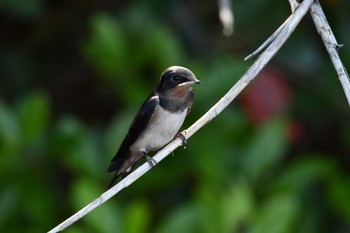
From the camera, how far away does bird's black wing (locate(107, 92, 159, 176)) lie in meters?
5.59

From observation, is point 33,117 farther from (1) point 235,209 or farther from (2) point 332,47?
(2) point 332,47

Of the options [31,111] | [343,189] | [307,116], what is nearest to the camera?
[31,111]

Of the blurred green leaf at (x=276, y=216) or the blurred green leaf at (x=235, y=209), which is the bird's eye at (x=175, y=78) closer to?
the blurred green leaf at (x=235, y=209)

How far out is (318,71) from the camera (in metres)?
7.71

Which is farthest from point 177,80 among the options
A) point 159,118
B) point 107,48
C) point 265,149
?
point 107,48

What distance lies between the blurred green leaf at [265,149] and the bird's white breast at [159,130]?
1.30 m

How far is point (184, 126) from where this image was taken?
6.69 m

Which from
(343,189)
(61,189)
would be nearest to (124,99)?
(61,189)

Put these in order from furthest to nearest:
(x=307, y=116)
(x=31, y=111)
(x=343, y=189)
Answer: (x=307, y=116), (x=343, y=189), (x=31, y=111)

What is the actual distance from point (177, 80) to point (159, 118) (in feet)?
0.97

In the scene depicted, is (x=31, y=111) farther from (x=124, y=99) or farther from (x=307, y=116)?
(x=307, y=116)

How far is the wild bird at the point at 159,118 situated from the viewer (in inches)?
211

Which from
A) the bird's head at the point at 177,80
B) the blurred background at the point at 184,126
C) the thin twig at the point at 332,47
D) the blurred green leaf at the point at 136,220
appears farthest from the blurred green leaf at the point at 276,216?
the thin twig at the point at 332,47

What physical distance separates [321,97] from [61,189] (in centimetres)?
179
